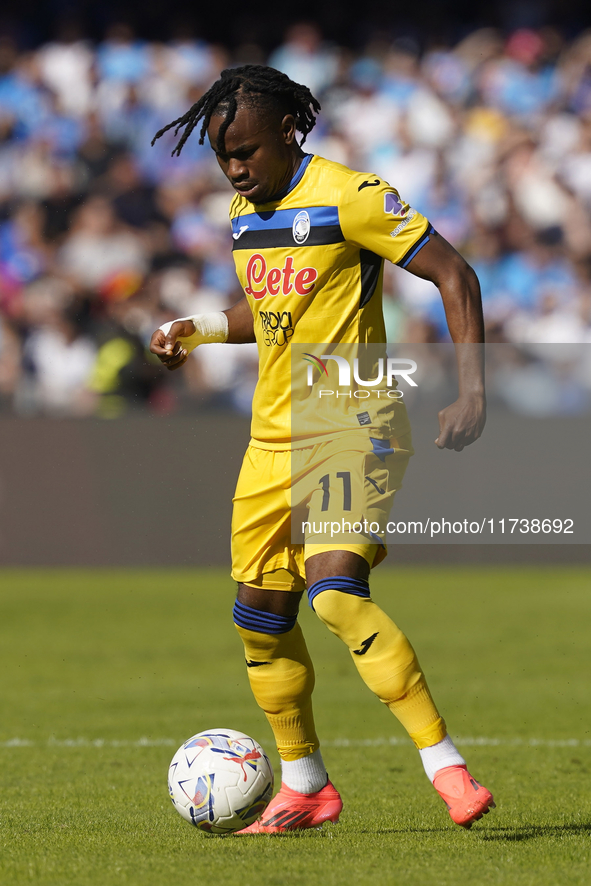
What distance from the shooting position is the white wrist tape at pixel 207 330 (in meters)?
4.22

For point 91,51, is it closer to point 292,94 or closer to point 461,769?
point 292,94

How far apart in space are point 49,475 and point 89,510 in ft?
1.57

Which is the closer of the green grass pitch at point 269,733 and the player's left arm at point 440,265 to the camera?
the green grass pitch at point 269,733

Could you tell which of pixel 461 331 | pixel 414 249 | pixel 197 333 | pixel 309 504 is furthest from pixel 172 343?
pixel 461 331

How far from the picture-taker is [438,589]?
1094 cm

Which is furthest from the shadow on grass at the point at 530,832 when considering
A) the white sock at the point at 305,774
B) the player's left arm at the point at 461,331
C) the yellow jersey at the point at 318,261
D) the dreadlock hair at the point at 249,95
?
the dreadlock hair at the point at 249,95

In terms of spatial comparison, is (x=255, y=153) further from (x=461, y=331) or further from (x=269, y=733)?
(x=269, y=733)

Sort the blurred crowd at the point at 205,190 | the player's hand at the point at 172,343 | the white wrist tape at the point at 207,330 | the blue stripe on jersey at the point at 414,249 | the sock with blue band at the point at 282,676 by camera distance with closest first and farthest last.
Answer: the blue stripe on jersey at the point at 414,249
the sock with blue band at the point at 282,676
the player's hand at the point at 172,343
the white wrist tape at the point at 207,330
the blurred crowd at the point at 205,190

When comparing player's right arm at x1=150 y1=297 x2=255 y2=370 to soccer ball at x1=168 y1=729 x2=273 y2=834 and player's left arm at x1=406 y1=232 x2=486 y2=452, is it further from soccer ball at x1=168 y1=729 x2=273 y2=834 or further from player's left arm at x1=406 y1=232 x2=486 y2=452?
soccer ball at x1=168 y1=729 x2=273 y2=834

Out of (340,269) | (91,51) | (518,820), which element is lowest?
(518,820)

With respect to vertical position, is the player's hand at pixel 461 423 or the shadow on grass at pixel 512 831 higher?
the player's hand at pixel 461 423

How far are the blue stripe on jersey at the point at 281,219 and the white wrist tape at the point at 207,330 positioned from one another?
35 centimetres

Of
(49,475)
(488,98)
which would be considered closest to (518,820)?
(49,475)

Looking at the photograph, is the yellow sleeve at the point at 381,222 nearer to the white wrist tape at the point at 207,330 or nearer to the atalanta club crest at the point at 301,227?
the atalanta club crest at the point at 301,227
